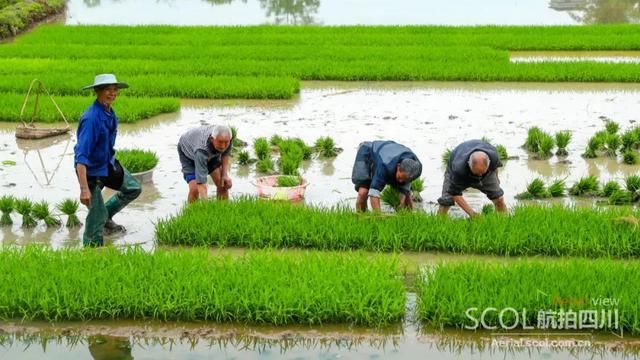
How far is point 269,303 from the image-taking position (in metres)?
4.57

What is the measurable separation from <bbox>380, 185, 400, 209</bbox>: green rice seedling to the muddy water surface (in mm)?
290

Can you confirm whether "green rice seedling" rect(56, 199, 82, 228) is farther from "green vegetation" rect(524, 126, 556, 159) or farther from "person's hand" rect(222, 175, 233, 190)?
"green vegetation" rect(524, 126, 556, 159)

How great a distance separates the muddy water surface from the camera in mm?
6820

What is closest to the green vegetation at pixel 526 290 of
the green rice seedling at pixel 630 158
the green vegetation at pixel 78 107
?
the green rice seedling at pixel 630 158

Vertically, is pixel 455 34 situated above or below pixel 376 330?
above

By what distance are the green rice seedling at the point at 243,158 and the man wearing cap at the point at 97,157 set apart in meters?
1.92

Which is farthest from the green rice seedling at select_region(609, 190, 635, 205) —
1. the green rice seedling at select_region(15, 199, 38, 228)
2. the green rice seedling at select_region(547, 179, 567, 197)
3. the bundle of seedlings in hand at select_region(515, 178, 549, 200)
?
the green rice seedling at select_region(15, 199, 38, 228)

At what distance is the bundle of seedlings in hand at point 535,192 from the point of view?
6645mm

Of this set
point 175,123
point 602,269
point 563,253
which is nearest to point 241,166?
point 175,123

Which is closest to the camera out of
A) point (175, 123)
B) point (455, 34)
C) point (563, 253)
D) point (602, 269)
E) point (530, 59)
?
point (602, 269)

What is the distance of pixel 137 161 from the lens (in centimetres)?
711

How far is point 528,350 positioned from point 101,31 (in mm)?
12855

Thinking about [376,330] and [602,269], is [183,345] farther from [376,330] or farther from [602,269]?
[602,269]

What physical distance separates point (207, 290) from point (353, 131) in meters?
4.37
